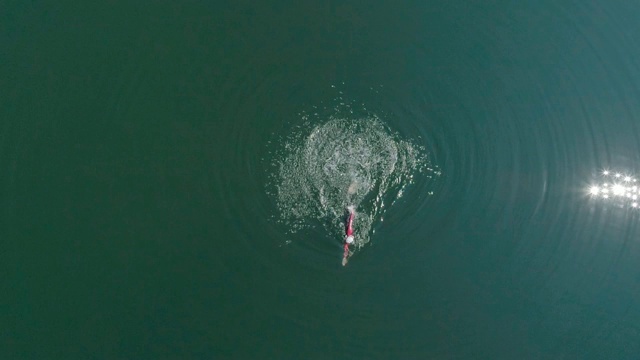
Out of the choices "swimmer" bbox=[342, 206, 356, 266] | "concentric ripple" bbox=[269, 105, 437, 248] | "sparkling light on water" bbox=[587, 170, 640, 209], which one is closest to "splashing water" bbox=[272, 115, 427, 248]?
"concentric ripple" bbox=[269, 105, 437, 248]

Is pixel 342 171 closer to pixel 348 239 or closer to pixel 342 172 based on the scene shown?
pixel 342 172

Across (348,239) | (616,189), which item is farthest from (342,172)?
(616,189)

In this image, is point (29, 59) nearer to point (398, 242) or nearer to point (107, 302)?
point (107, 302)

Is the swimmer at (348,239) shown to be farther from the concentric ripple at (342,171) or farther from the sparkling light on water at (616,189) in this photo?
the sparkling light on water at (616,189)

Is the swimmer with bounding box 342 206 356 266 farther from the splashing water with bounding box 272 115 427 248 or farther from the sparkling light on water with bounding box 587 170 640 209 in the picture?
the sparkling light on water with bounding box 587 170 640 209

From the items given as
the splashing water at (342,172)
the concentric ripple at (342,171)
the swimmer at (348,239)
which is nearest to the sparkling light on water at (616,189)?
the concentric ripple at (342,171)

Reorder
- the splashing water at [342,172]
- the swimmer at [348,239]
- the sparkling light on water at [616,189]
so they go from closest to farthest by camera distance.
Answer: the swimmer at [348,239], the splashing water at [342,172], the sparkling light on water at [616,189]

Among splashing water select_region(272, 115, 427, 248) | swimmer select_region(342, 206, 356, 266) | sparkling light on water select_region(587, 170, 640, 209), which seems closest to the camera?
swimmer select_region(342, 206, 356, 266)

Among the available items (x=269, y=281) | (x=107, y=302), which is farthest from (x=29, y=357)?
(x=269, y=281)
